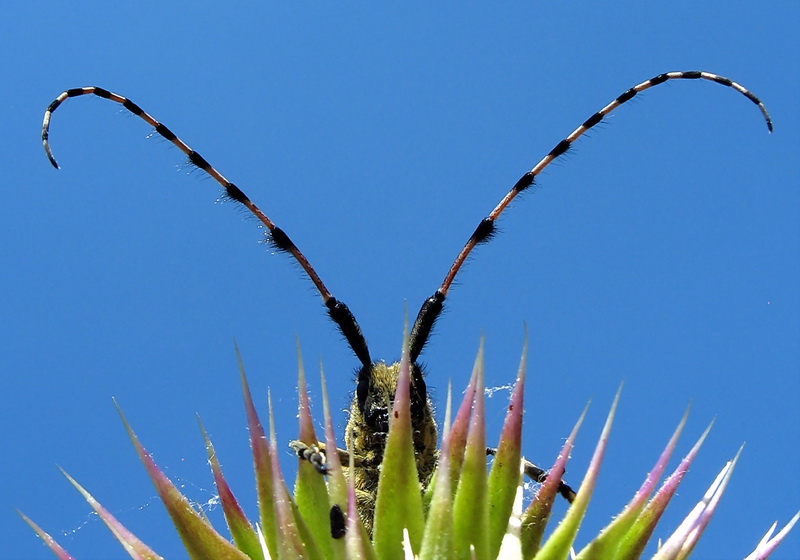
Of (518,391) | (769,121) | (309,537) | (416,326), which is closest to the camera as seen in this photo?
(309,537)

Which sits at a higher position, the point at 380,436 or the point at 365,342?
the point at 365,342

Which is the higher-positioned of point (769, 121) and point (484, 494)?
point (769, 121)

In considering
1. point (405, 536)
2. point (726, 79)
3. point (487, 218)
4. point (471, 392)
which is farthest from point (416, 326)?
point (726, 79)

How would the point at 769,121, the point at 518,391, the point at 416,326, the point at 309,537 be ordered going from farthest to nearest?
the point at 769,121 < the point at 416,326 < the point at 518,391 < the point at 309,537

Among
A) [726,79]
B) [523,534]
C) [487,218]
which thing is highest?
[726,79]

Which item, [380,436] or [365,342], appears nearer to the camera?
[380,436]

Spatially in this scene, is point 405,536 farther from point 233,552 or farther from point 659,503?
point 659,503

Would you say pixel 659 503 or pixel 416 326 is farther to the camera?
pixel 416 326
